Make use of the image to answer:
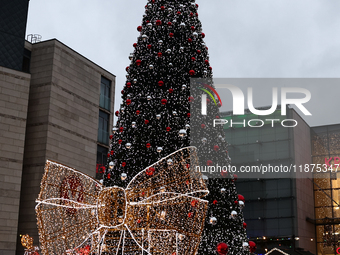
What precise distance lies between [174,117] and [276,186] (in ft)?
87.0

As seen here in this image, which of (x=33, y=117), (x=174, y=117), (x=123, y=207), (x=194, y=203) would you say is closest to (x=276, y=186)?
(x=33, y=117)

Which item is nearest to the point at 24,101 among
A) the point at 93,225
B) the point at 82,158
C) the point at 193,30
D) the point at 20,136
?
the point at 20,136

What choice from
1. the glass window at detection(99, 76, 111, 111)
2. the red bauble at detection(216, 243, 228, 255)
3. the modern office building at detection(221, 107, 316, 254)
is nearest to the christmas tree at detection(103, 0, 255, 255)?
the red bauble at detection(216, 243, 228, 255)

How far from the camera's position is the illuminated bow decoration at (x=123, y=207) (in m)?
5.16

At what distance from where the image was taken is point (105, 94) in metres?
28.4

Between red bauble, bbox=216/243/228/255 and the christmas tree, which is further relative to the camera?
the christmas tree

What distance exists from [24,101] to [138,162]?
16681 millimetres

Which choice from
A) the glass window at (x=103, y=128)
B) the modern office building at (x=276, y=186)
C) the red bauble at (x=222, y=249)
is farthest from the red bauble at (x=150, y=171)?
the modern office building at (x=276, y=186)

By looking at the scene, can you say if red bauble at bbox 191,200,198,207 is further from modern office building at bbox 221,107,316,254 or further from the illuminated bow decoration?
modern office building at bbox 221,107,316,254

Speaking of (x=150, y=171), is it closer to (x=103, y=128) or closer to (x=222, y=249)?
(x=222, y=249)

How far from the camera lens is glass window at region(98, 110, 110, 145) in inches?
1083

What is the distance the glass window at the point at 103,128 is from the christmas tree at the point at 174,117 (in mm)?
20338

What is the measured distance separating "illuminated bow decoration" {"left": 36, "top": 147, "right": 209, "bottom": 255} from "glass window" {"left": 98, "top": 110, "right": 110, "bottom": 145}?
21869 mm

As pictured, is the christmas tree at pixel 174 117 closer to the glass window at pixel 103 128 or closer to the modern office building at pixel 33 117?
the modern office building at pixel 33 117
